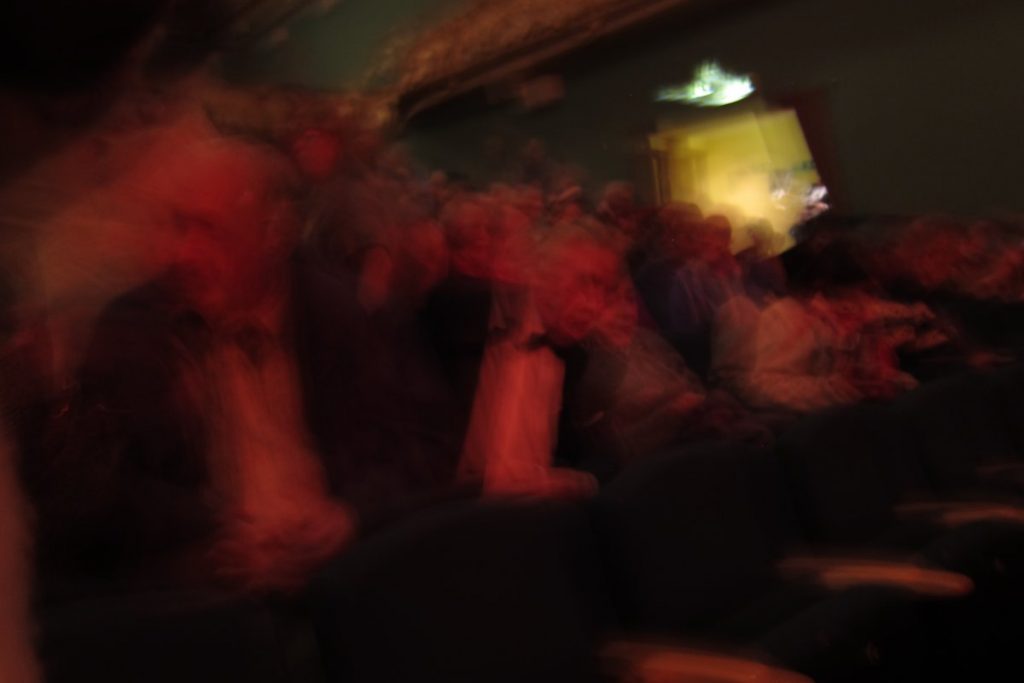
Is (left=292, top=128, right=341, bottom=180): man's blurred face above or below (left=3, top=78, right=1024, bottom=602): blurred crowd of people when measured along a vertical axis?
above

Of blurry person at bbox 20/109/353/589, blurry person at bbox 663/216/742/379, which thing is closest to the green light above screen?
blurry person at bbox 663/216/742/379

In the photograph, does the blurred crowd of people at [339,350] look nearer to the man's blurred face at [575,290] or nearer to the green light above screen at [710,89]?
the man's blurred face at [575,290]

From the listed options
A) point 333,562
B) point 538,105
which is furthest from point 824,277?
point 333,562

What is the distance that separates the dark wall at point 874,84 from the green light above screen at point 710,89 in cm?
3

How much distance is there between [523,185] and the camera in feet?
7.42

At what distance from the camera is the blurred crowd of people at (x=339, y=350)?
1101 millimetres

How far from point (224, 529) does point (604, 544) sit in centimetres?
56

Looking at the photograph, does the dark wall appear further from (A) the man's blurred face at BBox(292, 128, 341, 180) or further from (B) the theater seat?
(B) the theater seat

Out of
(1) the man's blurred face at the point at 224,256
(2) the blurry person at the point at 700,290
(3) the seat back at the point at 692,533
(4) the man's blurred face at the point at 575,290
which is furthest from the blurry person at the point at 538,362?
(1) the man's blurred face at the point at 224,256

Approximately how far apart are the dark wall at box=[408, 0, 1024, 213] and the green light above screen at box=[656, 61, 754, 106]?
0.10ft

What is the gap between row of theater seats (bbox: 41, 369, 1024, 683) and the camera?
932mm

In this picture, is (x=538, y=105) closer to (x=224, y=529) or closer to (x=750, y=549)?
(x=750, y=549)

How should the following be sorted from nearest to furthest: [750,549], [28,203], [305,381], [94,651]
Result: [94,651]
[28,203]
[305,381]
[750,549]

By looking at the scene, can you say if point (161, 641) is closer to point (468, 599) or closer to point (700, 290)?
point (468, 599)
